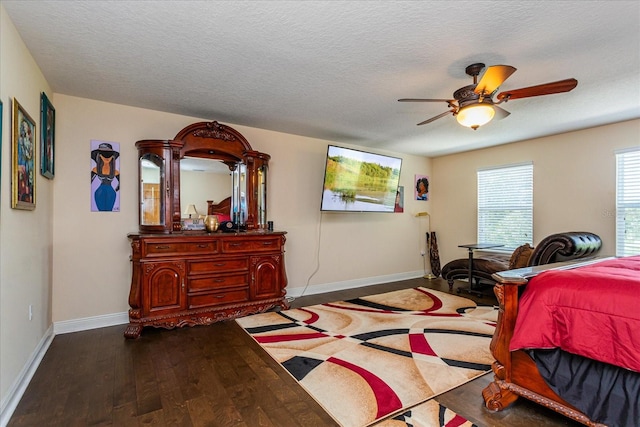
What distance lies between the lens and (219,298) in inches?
142

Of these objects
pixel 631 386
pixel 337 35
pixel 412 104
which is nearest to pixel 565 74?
pixel 412 104

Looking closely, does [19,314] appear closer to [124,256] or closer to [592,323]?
[124,256]

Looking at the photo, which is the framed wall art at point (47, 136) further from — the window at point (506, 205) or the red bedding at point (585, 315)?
the window at point (506, 205)

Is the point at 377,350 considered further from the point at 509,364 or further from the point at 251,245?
the point at 251,245

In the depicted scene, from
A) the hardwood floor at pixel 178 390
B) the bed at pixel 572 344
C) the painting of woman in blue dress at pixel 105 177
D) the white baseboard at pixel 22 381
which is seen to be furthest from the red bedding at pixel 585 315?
the painting of woman in blue dress at pixel 105 177

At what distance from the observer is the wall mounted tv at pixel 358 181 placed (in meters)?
4.61

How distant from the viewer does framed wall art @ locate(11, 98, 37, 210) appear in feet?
6.78

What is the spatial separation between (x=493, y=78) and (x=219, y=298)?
3284 mm

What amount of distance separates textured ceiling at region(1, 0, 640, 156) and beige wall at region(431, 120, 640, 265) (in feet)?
1.67

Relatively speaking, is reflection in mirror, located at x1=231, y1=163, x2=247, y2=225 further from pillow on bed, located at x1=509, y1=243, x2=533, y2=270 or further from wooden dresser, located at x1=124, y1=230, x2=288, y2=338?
pillow on bed, located at x1=509, y1=243, x2=533, y2=270

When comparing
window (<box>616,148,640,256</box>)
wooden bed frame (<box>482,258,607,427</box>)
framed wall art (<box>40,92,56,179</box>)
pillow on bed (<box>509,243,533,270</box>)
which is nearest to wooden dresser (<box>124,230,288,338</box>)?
framed wall art (<box>40,92,56,179</box>)

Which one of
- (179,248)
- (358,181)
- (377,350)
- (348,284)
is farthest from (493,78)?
(348,284)

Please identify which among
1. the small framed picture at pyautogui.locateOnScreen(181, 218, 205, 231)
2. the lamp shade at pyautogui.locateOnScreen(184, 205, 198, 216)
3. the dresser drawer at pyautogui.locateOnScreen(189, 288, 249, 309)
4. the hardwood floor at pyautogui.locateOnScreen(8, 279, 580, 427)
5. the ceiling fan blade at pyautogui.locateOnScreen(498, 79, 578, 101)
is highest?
the ceiling fan blade at pyautogui.locateOnScreen(498, 79, 578, 101)

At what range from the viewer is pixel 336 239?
5.25 m
